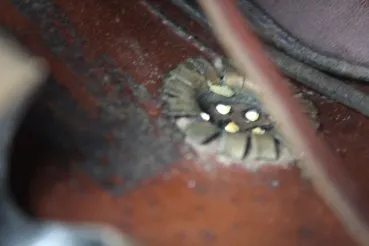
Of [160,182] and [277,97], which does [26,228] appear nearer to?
[160,182]

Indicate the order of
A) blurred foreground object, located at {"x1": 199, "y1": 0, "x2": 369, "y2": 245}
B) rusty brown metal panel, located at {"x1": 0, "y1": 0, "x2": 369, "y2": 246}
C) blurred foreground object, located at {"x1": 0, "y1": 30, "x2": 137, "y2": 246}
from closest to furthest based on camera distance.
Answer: blurred foreground object, located at {"x1": 199, "y1": 0, "x2": 369, "y2": 245}, blurred foreground object, located at {"x1": 0, "y1": 30, "x2": 137, "y2": 246}, rusty brown metal panel, located at {"x1": 0, "y1": 0, "x2": 369, "y2": 246}

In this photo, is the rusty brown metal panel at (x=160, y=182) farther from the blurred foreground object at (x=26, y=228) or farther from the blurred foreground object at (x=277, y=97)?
the blurred foreground object at (x=277, y=97)

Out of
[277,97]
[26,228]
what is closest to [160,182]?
[26,228]

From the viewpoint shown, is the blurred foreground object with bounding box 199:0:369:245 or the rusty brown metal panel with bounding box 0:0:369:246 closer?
the blurred foreground object with bounding box 199:0:369:245

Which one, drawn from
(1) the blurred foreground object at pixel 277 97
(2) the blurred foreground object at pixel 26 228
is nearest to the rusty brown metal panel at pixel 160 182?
(2) the blurred foreground object at pixel 26 228

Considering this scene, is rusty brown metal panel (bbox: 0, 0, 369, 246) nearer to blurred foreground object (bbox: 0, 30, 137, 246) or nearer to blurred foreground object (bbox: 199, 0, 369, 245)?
blurred foreground object (bbox: 0, 30, 137, 246)

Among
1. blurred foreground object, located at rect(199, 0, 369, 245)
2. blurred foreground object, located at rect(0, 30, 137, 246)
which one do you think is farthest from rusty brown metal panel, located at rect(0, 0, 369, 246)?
blurred foreground object, located at rect(199, 0, 369, 245)

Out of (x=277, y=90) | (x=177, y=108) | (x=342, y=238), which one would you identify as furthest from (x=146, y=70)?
(x=277, y=90)

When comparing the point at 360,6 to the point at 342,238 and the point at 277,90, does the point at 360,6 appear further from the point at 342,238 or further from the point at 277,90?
the point at 277,90
